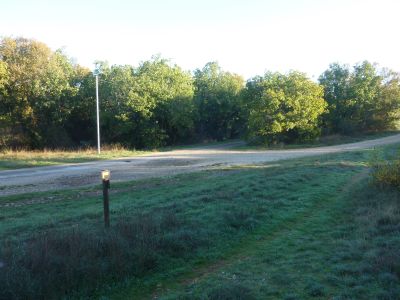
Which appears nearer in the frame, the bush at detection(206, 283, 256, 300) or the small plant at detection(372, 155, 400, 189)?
the bush at detection(206, 283, 256, 300)

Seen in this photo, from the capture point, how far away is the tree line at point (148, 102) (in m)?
39.7

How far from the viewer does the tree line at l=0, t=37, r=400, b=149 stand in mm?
39656

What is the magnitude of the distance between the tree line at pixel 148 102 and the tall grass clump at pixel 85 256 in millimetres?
34374

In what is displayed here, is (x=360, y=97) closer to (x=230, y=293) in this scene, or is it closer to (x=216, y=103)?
(x=216, y=103)

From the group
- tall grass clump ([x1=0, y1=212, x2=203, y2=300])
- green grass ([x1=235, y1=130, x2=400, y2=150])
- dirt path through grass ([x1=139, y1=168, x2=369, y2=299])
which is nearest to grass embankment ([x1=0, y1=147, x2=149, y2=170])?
green grass ([x1=235, y1=130, x2=400, y2=150])

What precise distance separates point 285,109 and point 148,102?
48.0 ft

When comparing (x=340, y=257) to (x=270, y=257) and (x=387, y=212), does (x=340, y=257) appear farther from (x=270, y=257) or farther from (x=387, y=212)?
(x=387, y=212)

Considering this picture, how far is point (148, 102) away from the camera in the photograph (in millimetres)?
42000

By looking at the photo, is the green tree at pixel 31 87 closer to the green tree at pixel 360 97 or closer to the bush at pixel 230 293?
the green tree at pixel 360 97

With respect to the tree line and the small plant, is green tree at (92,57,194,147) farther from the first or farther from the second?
the small plant

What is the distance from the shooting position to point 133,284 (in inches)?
218

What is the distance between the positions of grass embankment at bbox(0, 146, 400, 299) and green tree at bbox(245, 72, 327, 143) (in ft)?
98.8

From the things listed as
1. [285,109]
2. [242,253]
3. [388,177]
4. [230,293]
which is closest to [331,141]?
[285,109]

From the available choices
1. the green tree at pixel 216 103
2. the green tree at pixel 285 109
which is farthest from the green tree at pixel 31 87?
the green tree at pixel 285 109
